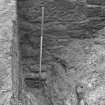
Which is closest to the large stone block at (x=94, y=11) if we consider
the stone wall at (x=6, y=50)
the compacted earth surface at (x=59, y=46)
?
the compacted earth surface at (x=59, y=46)

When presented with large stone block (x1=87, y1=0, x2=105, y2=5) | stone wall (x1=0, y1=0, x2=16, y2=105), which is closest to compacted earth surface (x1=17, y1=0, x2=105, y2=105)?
large stone block (x1=87, y1=0, x2=105, y2=5)

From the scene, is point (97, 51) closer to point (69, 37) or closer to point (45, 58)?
point (69, 37)

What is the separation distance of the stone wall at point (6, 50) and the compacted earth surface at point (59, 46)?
0.52m

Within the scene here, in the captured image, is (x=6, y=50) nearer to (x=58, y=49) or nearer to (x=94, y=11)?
(x=58, y=49)

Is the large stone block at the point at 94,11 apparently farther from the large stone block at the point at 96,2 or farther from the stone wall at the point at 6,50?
the stone wall at the point at 6,50

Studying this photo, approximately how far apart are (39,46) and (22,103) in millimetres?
790

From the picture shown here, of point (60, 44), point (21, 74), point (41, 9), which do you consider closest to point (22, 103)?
point (21, 74)

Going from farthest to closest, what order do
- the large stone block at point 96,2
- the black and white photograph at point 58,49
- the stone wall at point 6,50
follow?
the large stone block at point 96,2 < the black and white photograph at point 58,49 < the stone wall at point 6,50

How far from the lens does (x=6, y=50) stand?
2092mm

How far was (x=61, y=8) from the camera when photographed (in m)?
2.73

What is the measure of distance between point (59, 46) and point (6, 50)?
92 centimetres

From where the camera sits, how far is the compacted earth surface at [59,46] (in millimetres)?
2641

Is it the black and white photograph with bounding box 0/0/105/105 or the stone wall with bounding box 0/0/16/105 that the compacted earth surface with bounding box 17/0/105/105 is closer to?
the black and white photograph with bounding box 0/0/105/105

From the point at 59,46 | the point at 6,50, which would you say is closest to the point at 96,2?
the point at 59,46
